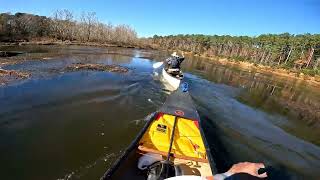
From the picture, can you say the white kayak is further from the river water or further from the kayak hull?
the kayak hull

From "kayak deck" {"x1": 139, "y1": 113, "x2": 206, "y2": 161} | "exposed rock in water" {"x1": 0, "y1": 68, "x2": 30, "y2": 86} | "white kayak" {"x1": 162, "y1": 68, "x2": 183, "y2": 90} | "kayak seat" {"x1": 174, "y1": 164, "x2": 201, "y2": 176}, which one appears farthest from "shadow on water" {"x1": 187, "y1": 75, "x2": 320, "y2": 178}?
"exposed rock in water" {"x1": 0, "y1": 68, "x2": 30, "y2": 86}

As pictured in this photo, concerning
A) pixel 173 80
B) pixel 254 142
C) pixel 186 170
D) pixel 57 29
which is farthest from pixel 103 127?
pixel 57 29

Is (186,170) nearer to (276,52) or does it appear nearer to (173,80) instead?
(173,80)

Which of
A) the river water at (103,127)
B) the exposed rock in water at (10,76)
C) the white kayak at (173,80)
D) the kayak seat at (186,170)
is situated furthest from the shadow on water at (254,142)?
the exposed rock in water at (10,76)

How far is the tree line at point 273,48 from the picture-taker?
8077 centimetres

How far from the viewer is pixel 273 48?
95.7 meters

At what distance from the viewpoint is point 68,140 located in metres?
11.5

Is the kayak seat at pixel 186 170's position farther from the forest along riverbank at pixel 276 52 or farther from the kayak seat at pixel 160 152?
the forest along riverbank at pixel 276 52

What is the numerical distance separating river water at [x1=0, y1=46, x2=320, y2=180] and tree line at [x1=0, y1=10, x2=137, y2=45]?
4383 cm

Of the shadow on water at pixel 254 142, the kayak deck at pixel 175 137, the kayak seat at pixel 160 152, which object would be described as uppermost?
the kayak deck at pixel 175 137

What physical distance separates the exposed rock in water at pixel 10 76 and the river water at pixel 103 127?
85 centimetres

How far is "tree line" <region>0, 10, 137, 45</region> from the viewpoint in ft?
216

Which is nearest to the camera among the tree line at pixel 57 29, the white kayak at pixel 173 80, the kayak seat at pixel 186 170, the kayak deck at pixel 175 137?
the kayak seat at pixel 186 170

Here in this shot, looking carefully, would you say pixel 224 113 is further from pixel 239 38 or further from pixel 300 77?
pixel 239 38
